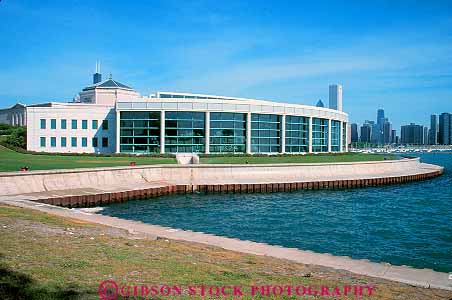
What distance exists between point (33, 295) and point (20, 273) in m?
1.69

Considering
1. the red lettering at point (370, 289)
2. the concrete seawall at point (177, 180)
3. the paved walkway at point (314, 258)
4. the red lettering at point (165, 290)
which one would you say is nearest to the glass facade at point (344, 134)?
the concrete seawall at point (177, 180)

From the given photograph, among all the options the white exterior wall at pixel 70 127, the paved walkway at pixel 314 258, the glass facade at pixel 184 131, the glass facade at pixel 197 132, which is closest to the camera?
the paved walkway at pixel 314 258

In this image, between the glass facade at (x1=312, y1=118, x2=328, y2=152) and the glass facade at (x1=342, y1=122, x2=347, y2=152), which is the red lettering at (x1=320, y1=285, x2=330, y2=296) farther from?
the glass facade at (x1=342, y1=122, x2=347, y2=152)

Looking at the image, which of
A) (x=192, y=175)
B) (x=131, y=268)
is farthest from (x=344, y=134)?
(x=131, y=268)

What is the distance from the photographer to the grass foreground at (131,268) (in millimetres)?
9297

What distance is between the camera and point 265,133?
264 ft

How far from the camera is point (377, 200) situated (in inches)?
1580

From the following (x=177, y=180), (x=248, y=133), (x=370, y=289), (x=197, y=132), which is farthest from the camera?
(x=248, y=133)

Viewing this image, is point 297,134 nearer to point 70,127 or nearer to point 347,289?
point 70,127

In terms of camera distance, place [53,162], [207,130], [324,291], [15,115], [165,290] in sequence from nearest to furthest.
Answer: [165,290] < [324,291] < [53,162] < [207,130] < [15,115]

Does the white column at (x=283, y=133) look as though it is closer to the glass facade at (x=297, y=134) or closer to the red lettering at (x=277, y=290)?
the glass facade at (x=297, y=134)

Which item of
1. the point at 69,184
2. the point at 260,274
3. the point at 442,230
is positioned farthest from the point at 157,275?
the point at 69,184

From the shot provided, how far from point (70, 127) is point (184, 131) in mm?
20057

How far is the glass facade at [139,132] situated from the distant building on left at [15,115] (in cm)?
5130
